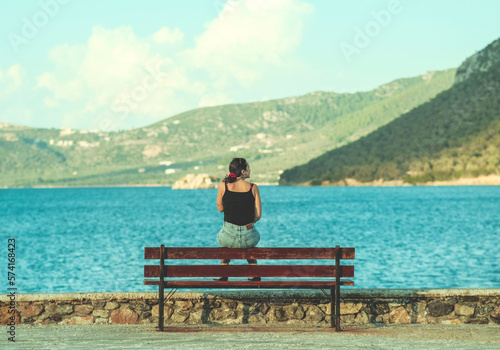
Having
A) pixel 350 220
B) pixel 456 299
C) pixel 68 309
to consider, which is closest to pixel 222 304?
pixel 68 309

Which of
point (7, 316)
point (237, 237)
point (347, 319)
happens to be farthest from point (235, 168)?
point (7, 316)

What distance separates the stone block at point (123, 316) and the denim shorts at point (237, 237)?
1833 mm

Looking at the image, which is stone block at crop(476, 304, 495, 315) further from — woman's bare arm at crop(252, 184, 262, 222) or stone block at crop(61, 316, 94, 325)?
stone block at crop(61, 316, 94, 325)

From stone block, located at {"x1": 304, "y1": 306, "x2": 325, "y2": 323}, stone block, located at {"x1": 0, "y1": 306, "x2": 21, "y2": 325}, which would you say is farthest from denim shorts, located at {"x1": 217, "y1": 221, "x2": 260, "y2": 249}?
stone block, located at {"x1": 0, "y1": 306, "x2": 21, "y2": 325}

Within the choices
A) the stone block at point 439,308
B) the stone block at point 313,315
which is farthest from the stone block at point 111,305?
the stone block at point 439,308

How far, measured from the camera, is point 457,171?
199 m

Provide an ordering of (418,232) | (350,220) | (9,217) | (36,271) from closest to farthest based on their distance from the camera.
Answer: (36,271)
(418,232)
(350,220)
(9,217)

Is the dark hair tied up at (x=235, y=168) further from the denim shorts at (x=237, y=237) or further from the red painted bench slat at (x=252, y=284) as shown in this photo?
the red painted bench slat at (x=252, y=284)

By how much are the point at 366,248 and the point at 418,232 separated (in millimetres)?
18356

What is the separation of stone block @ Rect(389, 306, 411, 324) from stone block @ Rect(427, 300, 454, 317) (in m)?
0.38

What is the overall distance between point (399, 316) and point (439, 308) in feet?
2.13

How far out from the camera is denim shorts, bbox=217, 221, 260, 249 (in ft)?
35.5

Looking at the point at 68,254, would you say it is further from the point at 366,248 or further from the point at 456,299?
the point at 456,299

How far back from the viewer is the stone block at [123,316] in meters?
11.3
